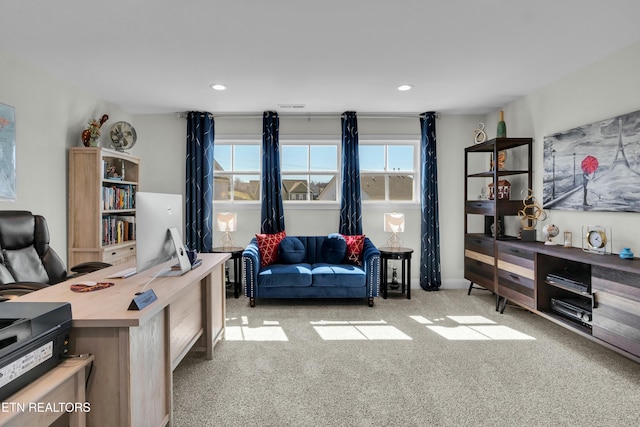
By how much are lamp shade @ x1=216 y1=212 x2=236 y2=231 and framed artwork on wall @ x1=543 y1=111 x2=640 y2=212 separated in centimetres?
368

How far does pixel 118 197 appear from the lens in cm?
400

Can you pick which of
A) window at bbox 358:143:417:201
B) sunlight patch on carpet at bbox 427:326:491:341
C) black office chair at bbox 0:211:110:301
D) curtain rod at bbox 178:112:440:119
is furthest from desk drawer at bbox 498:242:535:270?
black office chair at bbox 0:211:110:301

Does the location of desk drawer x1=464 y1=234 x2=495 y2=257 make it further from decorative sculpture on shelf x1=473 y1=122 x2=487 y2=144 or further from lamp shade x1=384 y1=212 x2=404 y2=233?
decorative sculpture on shelf x1=473 y1=122 x2=487 y2=144

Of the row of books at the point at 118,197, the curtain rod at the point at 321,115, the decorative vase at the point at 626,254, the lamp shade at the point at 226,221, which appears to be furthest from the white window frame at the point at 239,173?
the decorative vase at the point at 626,254

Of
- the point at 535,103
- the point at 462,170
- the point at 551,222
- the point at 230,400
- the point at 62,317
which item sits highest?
the point at 535,103

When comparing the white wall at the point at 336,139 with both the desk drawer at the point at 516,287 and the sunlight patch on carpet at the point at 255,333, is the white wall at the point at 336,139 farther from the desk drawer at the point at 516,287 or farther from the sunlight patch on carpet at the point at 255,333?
the sunlight patch on carpet at the point at 255,333

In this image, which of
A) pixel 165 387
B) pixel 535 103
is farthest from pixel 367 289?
pixel 535 103

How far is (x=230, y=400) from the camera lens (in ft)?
6.72

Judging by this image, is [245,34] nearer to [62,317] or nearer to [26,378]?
[62,317]

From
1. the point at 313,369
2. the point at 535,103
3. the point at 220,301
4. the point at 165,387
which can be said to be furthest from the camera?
the point at 535,103

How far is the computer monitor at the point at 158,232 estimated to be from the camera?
5.82ft

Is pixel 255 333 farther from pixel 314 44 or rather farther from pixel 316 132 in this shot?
pixel 316 132

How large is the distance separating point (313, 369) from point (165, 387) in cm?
106

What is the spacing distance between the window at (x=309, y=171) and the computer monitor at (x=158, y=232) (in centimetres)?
273
